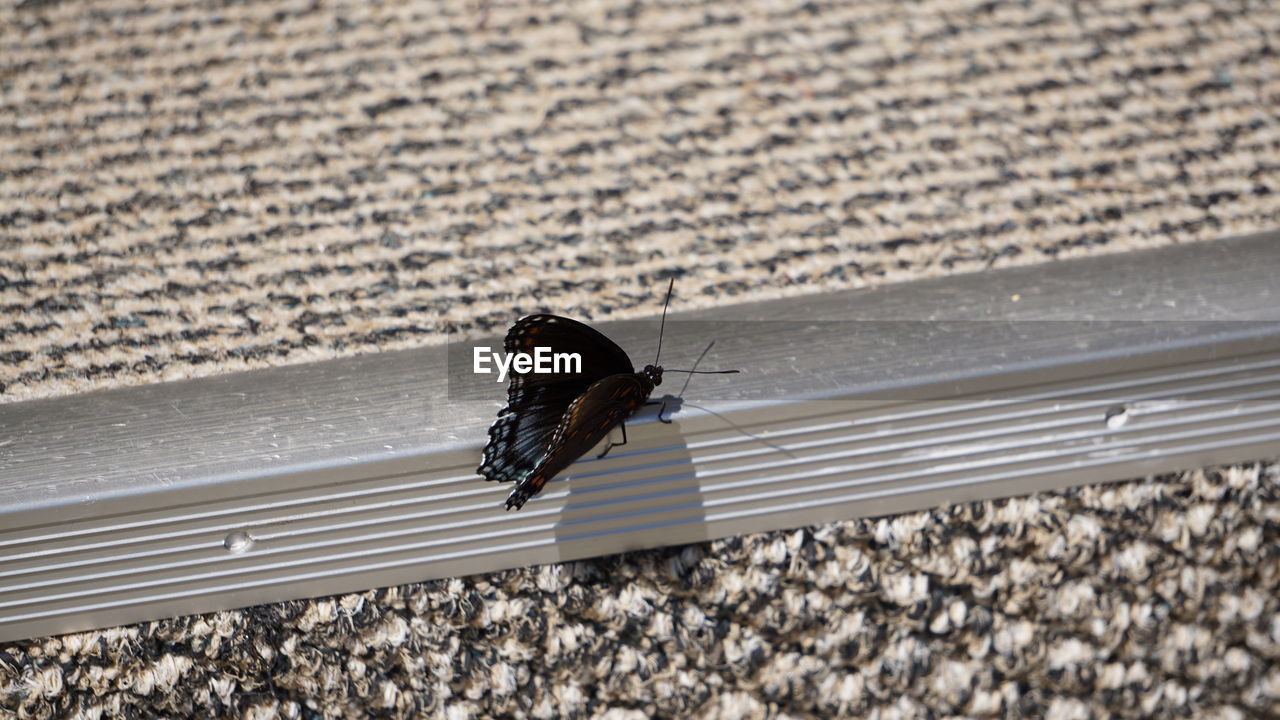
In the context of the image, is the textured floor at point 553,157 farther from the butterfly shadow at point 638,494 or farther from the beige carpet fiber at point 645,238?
the butterfly shadow at point 638,494

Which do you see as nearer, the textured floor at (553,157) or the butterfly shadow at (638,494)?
the butterfly shadow at (638,494)

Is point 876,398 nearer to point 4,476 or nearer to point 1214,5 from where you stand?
point 4,476

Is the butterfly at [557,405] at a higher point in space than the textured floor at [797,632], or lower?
higher

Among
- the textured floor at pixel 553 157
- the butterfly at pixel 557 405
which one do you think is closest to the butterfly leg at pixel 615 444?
the butterfly at pixel 557 405

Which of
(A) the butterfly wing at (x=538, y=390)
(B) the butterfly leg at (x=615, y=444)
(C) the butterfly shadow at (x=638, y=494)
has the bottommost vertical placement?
(C) the butterfly shadow at (x=638, y=494)

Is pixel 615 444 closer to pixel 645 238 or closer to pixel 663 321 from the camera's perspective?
pixel 663 321

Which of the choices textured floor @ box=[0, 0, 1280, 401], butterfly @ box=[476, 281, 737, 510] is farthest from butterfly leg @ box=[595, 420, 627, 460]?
textured floor @ box=[0, 0, 1280, 401]

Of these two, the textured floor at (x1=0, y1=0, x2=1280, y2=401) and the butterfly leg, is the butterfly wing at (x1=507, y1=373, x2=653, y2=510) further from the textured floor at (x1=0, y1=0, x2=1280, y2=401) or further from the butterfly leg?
the textured floor at (x1=0, y1=0, x2=1280, y2=401)

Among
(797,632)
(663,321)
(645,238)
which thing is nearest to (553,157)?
(645,238)

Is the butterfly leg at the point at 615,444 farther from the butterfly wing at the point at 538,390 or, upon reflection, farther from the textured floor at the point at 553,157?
the textured floor at the point at 553,157
